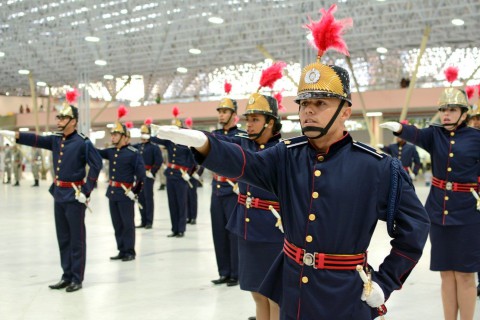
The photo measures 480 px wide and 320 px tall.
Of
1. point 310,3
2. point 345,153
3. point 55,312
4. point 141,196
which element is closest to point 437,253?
point 345,153

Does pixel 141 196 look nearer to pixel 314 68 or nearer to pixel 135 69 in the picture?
pixel 314 68

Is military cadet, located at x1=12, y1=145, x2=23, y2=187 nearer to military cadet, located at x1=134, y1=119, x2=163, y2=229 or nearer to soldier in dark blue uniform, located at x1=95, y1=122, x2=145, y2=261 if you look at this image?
military cadet, located at x1=134, y1=119, x2=163, y2=229

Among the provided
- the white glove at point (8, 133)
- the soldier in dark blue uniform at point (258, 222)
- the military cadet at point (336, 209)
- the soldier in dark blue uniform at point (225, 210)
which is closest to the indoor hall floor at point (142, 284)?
the soldier in dark blue uniform at point (225, 210)

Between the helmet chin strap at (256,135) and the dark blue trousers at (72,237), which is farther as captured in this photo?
the dark blue trousers at (72,237)

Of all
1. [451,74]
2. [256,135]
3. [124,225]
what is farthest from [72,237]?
[451,74]

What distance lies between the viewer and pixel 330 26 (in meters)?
2.52

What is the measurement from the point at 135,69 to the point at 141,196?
584 inches

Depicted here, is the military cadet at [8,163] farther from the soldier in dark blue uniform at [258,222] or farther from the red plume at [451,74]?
the soldier in dark blue uniform at [258,222]

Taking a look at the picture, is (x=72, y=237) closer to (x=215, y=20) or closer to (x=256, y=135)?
(x=256, y=135)

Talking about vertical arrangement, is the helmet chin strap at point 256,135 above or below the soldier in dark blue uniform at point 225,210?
above

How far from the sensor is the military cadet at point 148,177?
10805mm

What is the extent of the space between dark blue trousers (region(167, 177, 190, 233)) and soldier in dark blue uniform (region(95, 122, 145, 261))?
171cm

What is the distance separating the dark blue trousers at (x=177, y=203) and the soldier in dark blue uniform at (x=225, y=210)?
329 cm

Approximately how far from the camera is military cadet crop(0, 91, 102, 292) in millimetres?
5980
